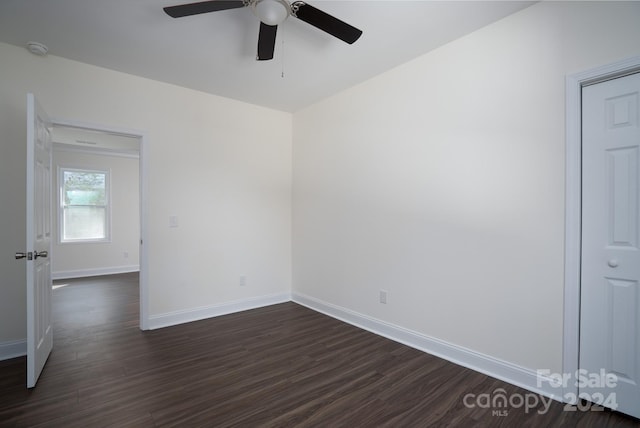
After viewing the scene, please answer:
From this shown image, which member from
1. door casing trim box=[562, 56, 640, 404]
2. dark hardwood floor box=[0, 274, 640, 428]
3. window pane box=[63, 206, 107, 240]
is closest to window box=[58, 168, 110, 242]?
window pane box=[63, 206, 107, 240]

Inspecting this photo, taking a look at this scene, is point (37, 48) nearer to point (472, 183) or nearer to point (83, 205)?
point (472, 183)

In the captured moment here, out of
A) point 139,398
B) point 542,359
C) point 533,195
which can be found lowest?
point 139,398


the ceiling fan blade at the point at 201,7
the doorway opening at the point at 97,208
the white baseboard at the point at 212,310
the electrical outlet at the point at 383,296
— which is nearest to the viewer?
the ceiling fan blade at the point at 201,7

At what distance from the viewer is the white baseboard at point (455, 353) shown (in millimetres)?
2195

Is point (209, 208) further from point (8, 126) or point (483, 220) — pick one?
point (483, 220)

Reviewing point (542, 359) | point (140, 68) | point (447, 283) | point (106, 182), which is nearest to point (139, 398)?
point (447, 283)

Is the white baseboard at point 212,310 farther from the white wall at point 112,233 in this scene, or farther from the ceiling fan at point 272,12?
the white wall at point 112,233

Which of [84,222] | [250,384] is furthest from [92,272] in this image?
[250,384]

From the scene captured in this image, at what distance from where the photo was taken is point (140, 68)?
10.4 ft

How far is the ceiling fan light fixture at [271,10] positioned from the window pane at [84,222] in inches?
255

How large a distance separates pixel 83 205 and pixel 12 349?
14.9 feet

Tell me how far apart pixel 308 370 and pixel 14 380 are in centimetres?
227

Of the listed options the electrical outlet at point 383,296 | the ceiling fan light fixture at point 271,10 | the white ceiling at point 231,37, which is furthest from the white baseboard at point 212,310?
the ceiling fan light fixture at point 271,10

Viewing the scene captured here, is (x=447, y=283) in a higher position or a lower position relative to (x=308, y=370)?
higher
